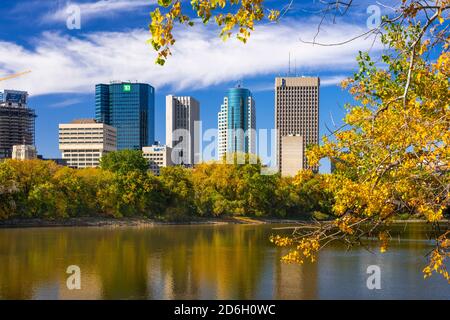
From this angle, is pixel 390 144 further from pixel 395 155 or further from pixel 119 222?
pixel 119 222

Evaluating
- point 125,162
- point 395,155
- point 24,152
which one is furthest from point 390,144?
point 24,152

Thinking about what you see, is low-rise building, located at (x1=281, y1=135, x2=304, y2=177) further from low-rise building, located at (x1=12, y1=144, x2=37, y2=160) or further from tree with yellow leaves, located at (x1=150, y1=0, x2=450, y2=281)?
tree with yellow leaves, located at (x1=150, y1=0, x2=450, y2=281)

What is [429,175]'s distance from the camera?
9617 mm

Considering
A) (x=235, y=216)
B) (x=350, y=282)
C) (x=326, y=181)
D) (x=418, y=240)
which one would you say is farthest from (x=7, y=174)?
(x=326, y=181)

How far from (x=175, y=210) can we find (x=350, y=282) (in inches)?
2017

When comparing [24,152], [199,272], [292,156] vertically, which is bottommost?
[199,272]

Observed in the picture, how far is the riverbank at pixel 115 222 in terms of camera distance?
6544 cm

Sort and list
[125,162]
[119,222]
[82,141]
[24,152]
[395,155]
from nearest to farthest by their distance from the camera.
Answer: [395,155]
[119,222]
[125,162]
[24,152]
[82,141]

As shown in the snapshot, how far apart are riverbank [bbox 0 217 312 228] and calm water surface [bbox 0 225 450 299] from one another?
17.6m

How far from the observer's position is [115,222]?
234 ft

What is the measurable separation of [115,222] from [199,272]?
4243cm

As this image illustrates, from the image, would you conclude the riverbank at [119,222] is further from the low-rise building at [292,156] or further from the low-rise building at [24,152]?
the low-rise building at [24,152]

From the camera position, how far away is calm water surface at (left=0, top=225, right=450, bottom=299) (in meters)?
24.7

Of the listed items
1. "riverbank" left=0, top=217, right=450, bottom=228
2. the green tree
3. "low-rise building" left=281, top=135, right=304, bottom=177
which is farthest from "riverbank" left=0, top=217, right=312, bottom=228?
"low-rise building" left=281, top=135, right=304, bottom=177
